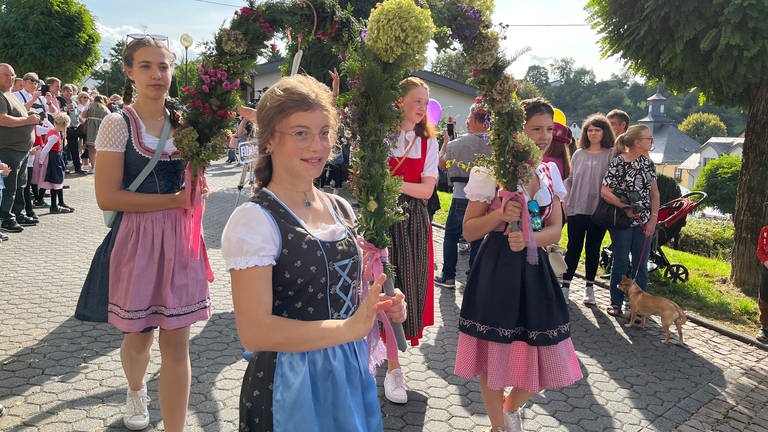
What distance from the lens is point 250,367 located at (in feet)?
6.64

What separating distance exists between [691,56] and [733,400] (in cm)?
392

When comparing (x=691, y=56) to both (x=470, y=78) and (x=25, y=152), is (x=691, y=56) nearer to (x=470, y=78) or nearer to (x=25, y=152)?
(x=470, y=78)

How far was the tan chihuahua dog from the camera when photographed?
5426 mm

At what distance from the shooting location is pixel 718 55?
20.1 ft

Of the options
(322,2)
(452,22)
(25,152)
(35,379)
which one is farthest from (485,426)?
(25,152)

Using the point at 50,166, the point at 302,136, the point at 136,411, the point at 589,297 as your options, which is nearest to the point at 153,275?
the point at 136,411

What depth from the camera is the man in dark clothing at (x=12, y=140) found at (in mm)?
7531

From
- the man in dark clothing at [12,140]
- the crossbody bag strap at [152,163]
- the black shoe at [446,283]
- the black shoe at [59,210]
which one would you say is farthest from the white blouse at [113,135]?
the black shoe at [59,210]

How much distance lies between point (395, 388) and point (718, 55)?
5.06 m

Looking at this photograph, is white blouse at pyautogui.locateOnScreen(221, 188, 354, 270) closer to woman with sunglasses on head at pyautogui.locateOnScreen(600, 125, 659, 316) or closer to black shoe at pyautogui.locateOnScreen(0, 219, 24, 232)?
woman with sunglasses on head at pyautogui.locateOnScreen(600, 125, 659, 316)

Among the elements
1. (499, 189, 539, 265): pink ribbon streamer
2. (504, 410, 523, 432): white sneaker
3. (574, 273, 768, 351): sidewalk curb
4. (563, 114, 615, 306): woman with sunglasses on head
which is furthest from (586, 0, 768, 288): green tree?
(504, 410, 523, 432): white sneaker

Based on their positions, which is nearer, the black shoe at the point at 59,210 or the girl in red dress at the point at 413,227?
the girl in red dress at the point at 413,227

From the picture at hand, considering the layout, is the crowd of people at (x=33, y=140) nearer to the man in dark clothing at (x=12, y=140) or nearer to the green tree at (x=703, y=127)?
the man in dark clothing at (x=12, y=140)

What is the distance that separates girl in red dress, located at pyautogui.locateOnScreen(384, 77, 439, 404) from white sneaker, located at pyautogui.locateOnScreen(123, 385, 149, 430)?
5.21 ft
